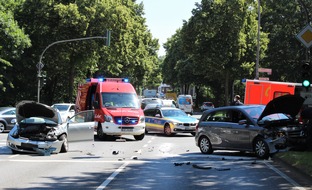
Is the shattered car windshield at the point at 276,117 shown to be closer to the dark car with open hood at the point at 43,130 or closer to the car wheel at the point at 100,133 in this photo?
the dark car with open hood at the point at 43,130

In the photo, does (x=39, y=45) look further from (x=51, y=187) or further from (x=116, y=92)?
(x=51, y=187)

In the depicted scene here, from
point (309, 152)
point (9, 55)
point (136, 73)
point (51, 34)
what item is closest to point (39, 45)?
point (51, 34)

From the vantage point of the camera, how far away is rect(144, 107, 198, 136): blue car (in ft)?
73.9

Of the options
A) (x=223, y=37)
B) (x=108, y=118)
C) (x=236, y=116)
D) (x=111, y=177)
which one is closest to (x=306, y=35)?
(x=236, y=116)

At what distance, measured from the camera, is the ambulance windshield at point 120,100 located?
19.8 m

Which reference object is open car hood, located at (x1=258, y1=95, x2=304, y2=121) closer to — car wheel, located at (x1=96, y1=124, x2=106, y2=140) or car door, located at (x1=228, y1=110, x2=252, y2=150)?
car door, located at (x1=228, y1=110, x2=252, y2=150)

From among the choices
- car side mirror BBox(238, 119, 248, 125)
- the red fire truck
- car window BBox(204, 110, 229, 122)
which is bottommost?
car side mirror BBox(238, 119, 248, 125)

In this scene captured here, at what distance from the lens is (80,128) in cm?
1493

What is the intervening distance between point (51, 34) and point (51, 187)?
36.3 meters

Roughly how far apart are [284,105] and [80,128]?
6.49 m

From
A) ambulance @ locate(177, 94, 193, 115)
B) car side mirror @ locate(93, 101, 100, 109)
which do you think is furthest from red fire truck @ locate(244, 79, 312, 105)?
ambulance @ locate(177, 94, 193, 115)

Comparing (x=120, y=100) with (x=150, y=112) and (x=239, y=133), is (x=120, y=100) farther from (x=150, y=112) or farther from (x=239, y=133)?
(x=239, y=133)

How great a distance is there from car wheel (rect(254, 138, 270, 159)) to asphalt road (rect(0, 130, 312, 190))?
0.31m

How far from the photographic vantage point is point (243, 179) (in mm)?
9359
